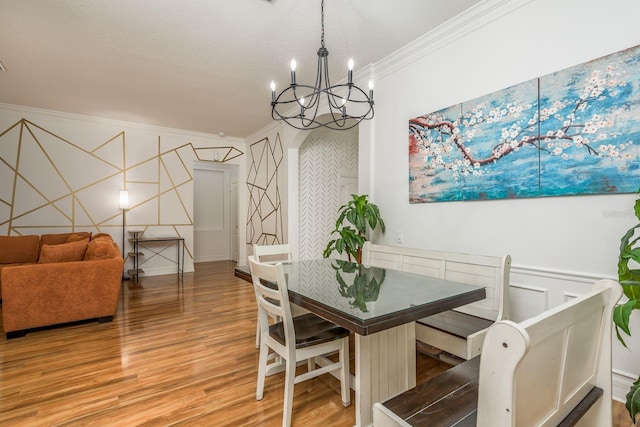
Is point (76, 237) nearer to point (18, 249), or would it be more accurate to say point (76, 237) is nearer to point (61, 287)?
point (18, 249)

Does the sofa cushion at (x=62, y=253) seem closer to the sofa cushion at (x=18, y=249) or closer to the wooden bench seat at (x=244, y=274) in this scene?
the sofa cushion at (x=18, y=249)

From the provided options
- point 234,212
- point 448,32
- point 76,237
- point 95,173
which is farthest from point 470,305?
point 234,212

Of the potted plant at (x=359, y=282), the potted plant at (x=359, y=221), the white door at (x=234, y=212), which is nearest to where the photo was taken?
the potted plant at (x=359, y=282)

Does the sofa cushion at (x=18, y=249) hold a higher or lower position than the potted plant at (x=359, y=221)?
lower

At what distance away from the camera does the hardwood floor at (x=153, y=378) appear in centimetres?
184

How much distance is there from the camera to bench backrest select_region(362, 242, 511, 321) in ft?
6.25

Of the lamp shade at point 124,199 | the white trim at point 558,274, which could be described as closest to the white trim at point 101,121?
the lamp shade at point 124,199

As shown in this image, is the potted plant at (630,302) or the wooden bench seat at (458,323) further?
the wooden bench seat at (458,323)

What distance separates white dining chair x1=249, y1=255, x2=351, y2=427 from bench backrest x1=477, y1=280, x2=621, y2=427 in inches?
42.1

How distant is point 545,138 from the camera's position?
2121mm

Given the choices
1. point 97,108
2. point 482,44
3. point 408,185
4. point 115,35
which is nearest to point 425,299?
point 408,185

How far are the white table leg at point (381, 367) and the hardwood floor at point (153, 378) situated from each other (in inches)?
7.6

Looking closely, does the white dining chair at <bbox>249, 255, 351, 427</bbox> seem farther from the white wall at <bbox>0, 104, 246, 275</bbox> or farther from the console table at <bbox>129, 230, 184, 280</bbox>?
the white wall at <bbox>0, 104, 246, 275</bbox>

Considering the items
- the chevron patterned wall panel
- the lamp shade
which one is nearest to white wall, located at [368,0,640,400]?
the chevron patterned wall panel
